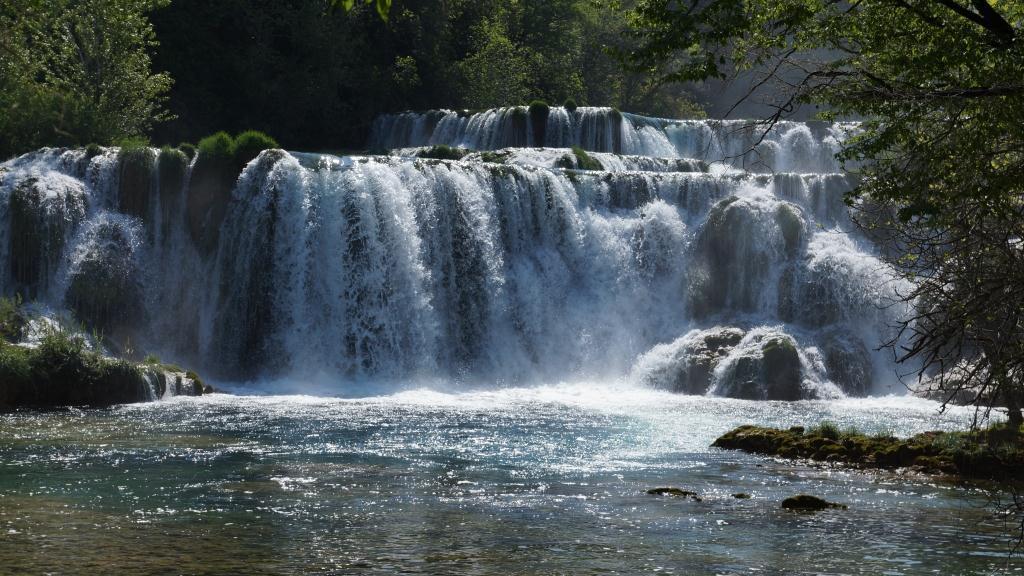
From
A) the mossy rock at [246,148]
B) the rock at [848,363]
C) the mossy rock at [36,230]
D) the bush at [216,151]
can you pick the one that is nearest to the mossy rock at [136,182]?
the bush at [216,151]

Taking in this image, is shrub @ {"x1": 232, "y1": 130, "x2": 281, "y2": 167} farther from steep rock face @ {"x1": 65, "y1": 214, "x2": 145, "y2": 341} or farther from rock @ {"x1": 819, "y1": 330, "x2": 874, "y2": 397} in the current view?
rock @ {"x1": 819, "y1": 330, "x2": 874, "y2": 397}

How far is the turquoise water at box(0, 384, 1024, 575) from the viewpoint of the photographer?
10820 millimetres

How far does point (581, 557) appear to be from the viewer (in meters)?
11.0

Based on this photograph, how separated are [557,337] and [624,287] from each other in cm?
306

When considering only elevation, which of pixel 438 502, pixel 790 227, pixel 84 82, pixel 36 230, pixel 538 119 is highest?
pixel 538 119

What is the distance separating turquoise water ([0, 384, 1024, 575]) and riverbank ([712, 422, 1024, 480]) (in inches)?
27.4

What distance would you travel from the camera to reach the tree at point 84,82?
123 ft

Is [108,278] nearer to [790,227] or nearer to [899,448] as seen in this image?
[790,227]

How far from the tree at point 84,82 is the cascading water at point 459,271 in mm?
5599

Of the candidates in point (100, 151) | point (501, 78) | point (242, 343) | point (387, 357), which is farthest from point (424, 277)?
point (501, 78)

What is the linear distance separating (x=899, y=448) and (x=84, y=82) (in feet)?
110

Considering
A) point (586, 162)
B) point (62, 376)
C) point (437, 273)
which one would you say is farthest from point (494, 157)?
point (62, 376)

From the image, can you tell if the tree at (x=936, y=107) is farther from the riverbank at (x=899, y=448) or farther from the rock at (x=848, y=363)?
the rock at (x=848, y=363)

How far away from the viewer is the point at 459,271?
107 feet
